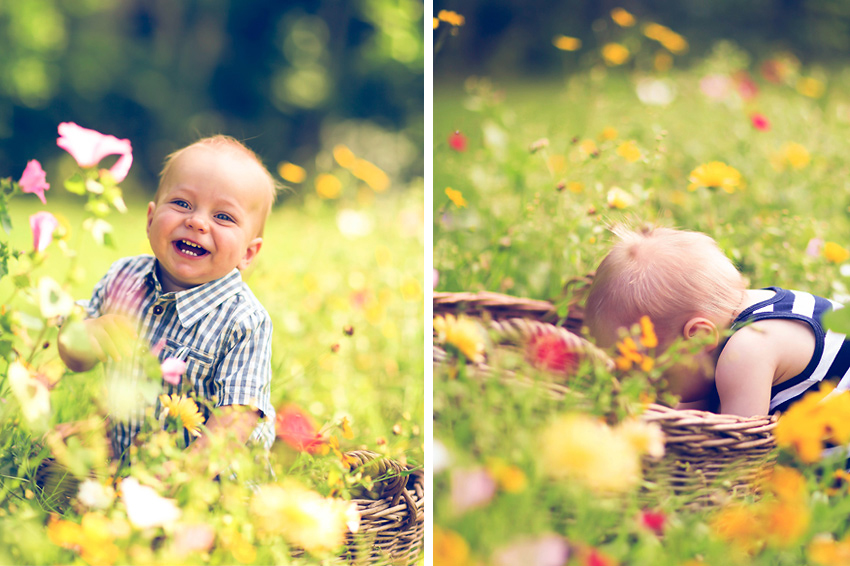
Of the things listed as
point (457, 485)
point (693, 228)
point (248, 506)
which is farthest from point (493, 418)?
point (693, 228)

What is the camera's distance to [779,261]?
1.52 m

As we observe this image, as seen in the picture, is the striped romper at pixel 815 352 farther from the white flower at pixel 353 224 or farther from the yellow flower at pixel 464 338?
the white flower at pixel 353 224

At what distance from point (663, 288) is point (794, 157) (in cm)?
100

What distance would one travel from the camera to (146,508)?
800mm

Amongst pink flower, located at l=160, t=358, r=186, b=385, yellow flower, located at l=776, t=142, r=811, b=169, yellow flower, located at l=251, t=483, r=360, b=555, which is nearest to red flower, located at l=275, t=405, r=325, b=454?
yellow flower, located at l=251, t=483, r=360, b=555

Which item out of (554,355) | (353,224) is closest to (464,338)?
(554,355)

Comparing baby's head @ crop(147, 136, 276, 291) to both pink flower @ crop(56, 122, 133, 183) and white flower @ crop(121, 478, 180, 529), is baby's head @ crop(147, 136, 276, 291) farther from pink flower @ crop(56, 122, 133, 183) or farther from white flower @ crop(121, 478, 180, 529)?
white flower @ crop(121, 478, 180, 529)

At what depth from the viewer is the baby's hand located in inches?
39.2

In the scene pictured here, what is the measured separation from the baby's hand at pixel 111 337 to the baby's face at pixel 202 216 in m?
0.11

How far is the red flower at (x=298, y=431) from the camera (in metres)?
1.06

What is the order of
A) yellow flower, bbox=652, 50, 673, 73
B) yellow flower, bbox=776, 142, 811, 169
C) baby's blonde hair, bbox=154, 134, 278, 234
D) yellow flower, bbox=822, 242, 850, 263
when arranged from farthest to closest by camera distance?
yellow flower, bbox=652, 50, 673, 73 < yellow flower, bbox=776, 142, 811, 169 < yellow flower, bbox=822, 242, 850, 263 < baby's blonde hair, bbox=154, 134, 278, 234

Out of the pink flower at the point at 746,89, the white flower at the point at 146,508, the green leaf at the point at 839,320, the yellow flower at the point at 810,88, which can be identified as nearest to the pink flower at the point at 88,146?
the white flower at the point at 146,508

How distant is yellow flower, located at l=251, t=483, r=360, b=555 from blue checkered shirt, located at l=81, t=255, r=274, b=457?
14 centimetres

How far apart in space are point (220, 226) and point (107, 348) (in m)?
0.24
